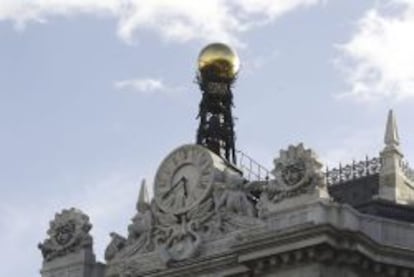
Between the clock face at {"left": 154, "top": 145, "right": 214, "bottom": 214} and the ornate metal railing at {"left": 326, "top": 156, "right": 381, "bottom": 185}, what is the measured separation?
812 centimetres

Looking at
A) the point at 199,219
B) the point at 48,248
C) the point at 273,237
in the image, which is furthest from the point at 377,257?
the point at 48,248

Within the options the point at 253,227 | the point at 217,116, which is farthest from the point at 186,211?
the point at 217,116

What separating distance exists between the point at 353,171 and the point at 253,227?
34.9ft

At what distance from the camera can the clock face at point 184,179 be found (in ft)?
228

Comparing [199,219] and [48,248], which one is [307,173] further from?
[48,248]

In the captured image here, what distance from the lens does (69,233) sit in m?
74.2

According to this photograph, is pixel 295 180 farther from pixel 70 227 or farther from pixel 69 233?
pixel 69 233

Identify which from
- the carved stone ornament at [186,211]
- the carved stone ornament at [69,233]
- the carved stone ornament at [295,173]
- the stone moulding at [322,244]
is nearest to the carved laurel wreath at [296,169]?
the carved stone ornament at [295,173]

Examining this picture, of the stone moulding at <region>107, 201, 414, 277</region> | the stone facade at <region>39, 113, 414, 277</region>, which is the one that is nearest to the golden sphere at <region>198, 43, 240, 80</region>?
the stone facade at <region>39, 113, 414, 277</region>

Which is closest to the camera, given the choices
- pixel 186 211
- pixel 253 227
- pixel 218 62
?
pixel 253 227

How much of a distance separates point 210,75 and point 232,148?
13.6 feet

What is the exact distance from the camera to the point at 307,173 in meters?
64.1

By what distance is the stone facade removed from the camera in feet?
207

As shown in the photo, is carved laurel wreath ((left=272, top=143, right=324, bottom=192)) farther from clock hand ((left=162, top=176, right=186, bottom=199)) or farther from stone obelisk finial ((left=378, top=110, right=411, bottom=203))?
stone obelisk finial ((left=378, top=110, right=411, bottom=203))
